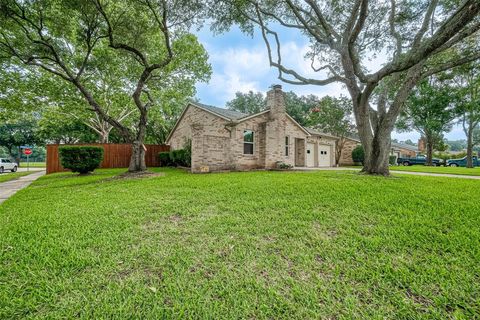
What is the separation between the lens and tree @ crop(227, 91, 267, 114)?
102 feet

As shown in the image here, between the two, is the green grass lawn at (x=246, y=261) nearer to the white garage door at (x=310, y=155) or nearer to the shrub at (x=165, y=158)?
the white garage door at (x=310, y=155)

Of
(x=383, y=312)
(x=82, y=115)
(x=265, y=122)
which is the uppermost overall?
(x=82, y=115)

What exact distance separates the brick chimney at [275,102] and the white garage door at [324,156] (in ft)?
22.1

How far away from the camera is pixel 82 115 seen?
1700 centimetres

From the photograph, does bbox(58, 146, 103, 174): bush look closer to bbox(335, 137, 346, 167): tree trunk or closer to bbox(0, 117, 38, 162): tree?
bbox(335, 137, 346, 167): tree trunk

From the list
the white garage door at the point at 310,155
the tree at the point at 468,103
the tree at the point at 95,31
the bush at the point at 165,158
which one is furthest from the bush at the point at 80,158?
the tree at the point at 468,103

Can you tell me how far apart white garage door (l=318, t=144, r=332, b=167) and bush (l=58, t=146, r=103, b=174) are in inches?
642

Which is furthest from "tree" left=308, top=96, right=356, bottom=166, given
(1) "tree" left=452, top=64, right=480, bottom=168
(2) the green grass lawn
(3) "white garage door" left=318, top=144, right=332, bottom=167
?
(2) the green grass lawn

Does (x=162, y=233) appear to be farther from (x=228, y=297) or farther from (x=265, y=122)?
(x=265, y=122)

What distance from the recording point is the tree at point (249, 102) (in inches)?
1227

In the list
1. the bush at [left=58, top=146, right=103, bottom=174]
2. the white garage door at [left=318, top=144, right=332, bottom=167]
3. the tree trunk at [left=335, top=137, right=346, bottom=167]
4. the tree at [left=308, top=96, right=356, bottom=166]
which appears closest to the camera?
the bush at [left=58, top=146, right=103, bottom=174]

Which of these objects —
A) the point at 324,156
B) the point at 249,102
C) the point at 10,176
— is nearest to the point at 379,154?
the point at 324,156

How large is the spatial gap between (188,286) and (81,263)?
137 centimetres

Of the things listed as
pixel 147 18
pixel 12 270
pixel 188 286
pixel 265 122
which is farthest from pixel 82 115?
pixel 188 286
